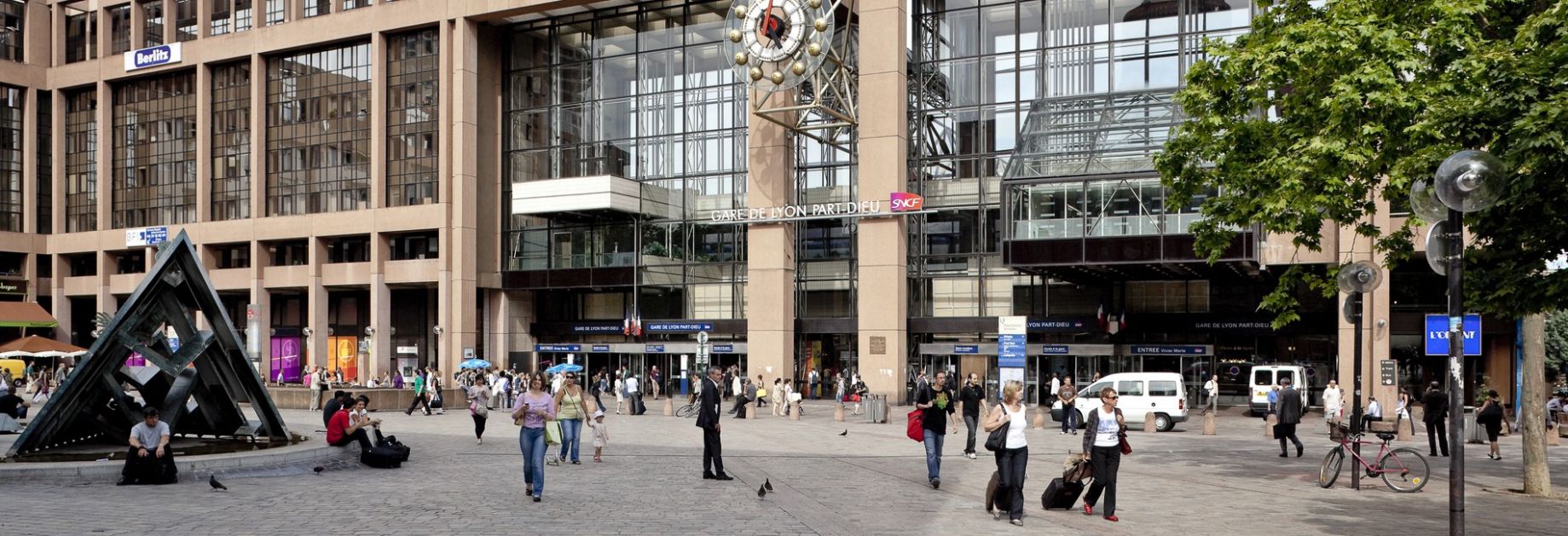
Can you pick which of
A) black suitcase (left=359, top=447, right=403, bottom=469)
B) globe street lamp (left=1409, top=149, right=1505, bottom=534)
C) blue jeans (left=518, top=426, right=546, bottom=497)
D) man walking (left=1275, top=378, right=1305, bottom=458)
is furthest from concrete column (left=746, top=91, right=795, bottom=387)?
globe street lamp (left=1409, top=149, right=1505, bottom=534)

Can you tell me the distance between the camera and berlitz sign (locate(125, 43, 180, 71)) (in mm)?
64812

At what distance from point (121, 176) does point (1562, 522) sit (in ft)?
230

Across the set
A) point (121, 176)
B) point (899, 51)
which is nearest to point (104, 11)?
point (121, 176)

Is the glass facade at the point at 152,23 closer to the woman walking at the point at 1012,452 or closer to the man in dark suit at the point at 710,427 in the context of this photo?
the man in dark suit at the point at 710,427

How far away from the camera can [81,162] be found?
69375 millimetres

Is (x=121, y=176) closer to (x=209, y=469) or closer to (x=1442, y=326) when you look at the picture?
(x=209, y=469)

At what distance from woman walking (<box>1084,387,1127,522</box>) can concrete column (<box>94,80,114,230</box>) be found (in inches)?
2616

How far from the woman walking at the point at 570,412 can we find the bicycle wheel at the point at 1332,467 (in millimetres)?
10741

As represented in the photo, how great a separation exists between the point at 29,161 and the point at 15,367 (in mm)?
16394

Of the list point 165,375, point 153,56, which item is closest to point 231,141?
point 153,56

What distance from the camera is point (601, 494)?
16062mm

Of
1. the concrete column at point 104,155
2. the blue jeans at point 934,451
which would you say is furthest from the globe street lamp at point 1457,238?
the concrete column at point 104,155

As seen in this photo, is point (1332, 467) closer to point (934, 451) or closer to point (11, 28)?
point (934, 451)

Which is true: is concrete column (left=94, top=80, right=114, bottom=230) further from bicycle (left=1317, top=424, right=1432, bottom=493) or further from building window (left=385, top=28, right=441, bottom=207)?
bicycle (left=1317, top=424, right=1432, bottom=493)
